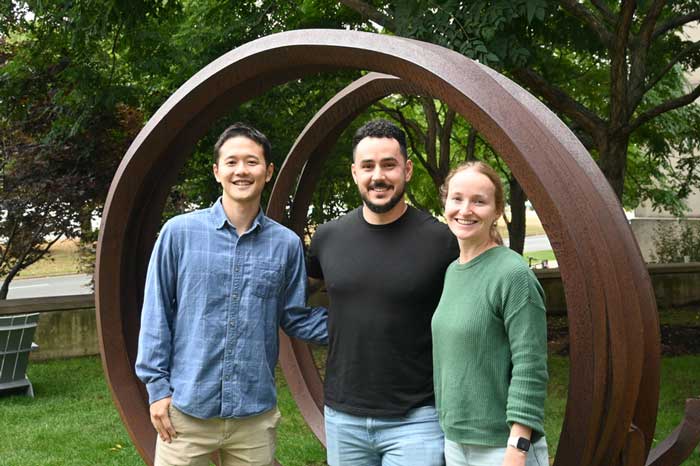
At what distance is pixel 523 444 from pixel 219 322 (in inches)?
55.4

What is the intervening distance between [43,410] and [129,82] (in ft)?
17.5

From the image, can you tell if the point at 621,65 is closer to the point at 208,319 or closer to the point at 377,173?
the point at 377,173

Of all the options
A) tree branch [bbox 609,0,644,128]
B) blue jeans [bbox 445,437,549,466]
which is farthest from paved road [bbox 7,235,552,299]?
blue jeans [bbox 445,437,549,466]

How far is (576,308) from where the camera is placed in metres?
3.49

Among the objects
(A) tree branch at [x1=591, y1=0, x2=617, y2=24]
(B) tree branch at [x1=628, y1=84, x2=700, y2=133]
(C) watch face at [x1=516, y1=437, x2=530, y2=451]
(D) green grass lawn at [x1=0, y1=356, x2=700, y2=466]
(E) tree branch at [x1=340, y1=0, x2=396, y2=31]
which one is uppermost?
(A) tree branch at [x1=591, y1=0, x2=617, y2=24]

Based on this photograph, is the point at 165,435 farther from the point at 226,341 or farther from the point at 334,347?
the point at 334,347

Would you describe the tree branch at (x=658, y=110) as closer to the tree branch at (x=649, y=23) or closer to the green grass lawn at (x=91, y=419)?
the tree branch at (x=649, y=23)

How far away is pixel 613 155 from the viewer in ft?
31.6

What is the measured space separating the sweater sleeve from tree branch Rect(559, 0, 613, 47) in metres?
5.80

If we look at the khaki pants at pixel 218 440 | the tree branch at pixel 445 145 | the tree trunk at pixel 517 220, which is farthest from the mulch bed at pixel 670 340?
the khaki pants at pixel 218 440

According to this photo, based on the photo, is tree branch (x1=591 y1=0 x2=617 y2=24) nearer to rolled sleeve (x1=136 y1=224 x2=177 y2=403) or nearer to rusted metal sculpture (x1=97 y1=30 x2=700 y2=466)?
rusted metal sculpture (x1=97 y1=30 x2=700 y2=466)

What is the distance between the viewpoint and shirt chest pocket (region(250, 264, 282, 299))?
3.86 m

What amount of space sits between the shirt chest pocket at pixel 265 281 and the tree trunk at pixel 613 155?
20.6 feet

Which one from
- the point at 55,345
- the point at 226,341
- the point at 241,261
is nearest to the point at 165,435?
the point at 226,341
